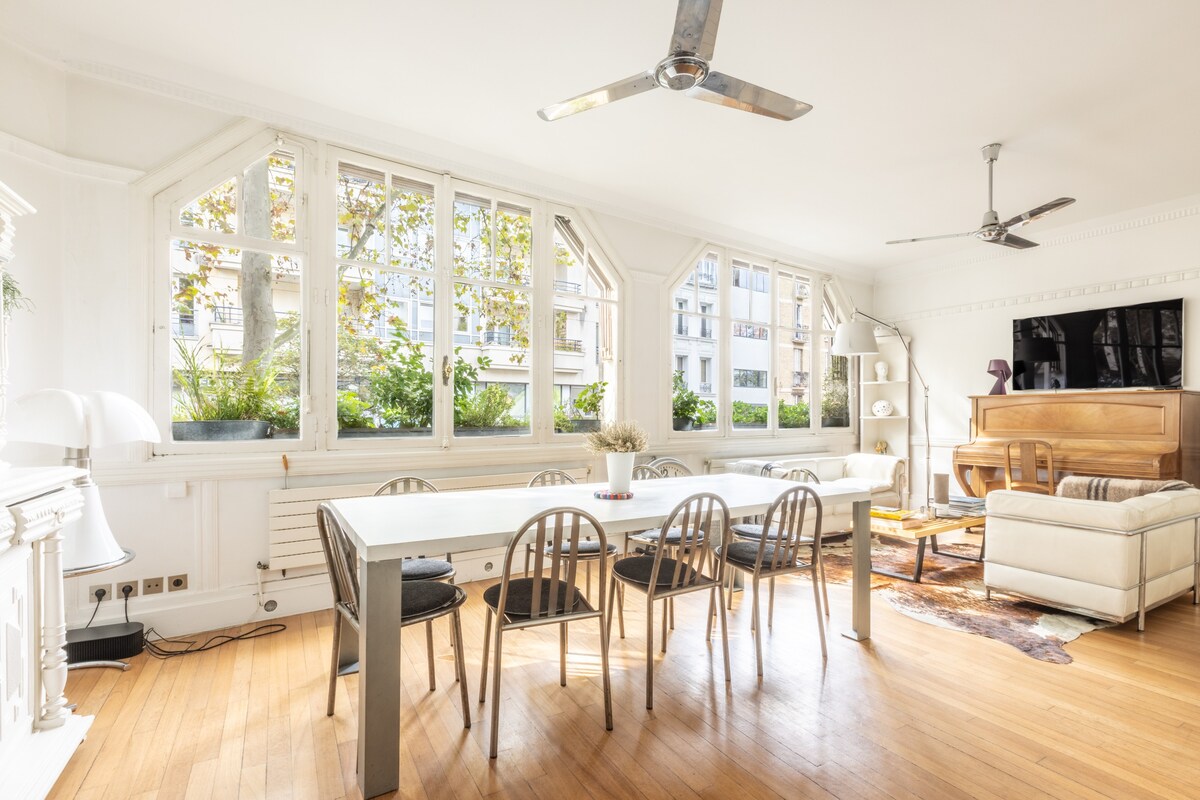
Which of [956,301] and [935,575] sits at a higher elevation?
[956,301]

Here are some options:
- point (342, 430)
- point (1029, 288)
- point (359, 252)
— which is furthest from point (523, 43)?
point (1029, 288)

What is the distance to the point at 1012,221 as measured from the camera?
4039mm

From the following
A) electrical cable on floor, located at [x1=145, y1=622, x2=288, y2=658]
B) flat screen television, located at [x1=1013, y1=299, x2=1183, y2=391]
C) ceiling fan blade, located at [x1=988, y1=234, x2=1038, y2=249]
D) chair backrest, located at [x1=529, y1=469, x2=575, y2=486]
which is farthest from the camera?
flat screen television, located at [x1=1013, y1=299, x2=1183, y2=391]

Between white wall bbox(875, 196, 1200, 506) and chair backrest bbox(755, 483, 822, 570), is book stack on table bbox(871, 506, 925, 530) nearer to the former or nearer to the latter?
chair backrest bbox(755, 483, 822, 570)

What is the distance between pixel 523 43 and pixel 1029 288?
5.77 meters

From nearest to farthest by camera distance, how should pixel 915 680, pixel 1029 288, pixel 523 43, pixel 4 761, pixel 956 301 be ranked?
pixel 4 761 → pixel 915 680 → pixel 523 43 → pixel 1029 288 → pixel 956 301

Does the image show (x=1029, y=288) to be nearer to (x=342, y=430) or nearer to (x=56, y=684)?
(x=342, y=430)

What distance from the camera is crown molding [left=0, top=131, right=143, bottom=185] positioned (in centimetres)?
271

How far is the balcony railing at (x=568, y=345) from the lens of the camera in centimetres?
480

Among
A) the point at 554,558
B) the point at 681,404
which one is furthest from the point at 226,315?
the point at 681,404

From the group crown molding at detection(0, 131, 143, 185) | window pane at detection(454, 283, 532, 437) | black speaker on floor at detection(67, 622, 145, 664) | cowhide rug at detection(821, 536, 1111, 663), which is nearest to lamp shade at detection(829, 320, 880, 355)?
cowhide rug at detection(821, 536, 1111, 663)

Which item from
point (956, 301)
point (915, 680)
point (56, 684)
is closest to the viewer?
point (56, 684)

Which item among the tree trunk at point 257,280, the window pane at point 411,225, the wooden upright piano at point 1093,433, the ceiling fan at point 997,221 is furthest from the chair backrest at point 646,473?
the wooden upright piano at point 1093,433

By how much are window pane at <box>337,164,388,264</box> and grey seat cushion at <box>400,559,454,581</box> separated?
2143 millimetres
